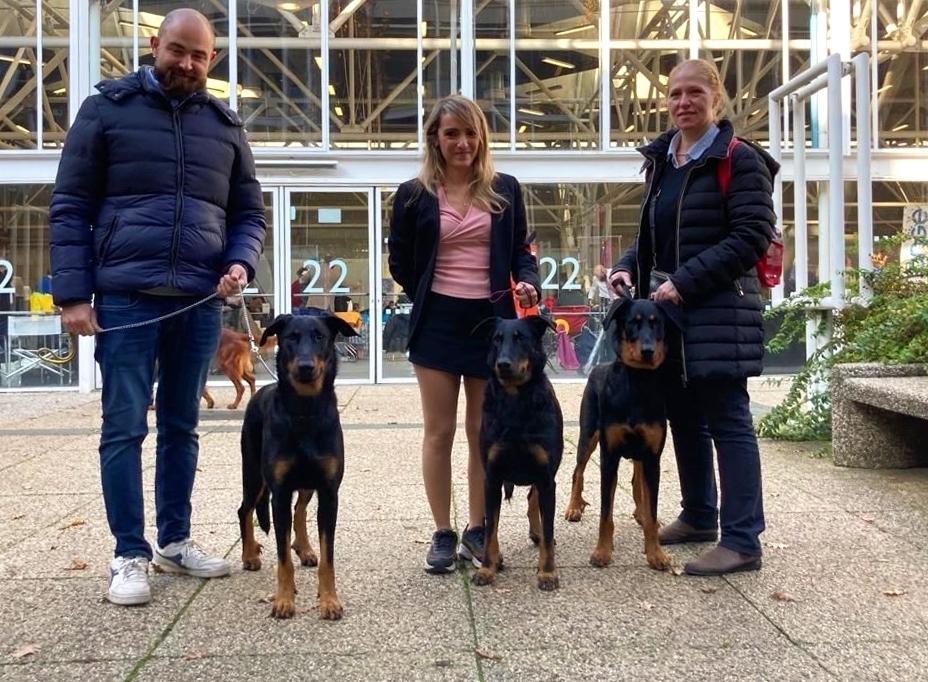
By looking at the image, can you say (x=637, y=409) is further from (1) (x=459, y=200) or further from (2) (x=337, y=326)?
(2) (x=337, y=326)

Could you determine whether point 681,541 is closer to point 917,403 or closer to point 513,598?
point 513,598

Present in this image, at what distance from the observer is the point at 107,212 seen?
3.44 metres

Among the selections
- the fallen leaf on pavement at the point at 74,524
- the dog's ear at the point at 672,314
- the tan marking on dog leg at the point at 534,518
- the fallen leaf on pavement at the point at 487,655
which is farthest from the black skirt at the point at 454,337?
the fallen leaf on pavement at the point at 74,524

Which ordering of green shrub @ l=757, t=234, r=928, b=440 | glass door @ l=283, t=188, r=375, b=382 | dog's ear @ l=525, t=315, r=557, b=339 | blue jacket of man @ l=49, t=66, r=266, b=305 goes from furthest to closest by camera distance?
1. glass door @ l=283, t=188, r=375, b=382
2. green shrub @ l=757, t=234, r=928, b=440
3. dog's ear @ l=525, t=315, r=557, b=339
4. blue jacket of man @ l=49, t=66, r=266, b=305

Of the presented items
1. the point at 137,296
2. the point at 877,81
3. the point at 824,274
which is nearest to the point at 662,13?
the point at 877,81

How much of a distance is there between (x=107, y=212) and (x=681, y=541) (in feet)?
10.1

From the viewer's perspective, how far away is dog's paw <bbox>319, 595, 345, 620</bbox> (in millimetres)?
3250

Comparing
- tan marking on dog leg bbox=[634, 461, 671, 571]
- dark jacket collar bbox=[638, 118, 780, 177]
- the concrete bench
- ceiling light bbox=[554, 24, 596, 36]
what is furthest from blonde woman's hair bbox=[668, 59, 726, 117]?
ceiling light bbox=[554, 24, 596, 36]

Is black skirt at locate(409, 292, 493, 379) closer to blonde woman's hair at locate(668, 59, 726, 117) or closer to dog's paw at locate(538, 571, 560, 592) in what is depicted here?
dog's paw at locate(538, 571, 560, 592)

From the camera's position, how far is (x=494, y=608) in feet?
11.1

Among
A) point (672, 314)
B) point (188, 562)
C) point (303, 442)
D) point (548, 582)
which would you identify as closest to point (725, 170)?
point (672, 314)

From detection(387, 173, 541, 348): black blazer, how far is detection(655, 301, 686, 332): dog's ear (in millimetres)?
566

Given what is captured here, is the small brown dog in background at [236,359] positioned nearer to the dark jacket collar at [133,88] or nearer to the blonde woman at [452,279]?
the blonde woman at [452,279]

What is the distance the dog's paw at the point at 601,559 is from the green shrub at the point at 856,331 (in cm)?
330
